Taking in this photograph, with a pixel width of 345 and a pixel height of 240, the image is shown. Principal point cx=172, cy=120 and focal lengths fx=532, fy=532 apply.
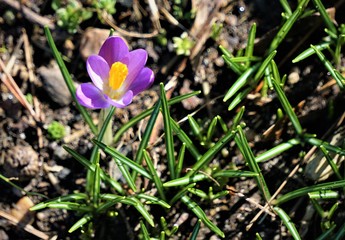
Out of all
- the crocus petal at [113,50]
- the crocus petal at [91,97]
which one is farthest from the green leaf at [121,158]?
the crocus petal at [113,50]

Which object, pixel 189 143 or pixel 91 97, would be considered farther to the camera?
pixel 189 143

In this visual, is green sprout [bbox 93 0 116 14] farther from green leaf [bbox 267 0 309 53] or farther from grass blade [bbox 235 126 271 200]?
grass blade [bbox 235 126 271 200]

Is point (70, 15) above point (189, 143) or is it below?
above

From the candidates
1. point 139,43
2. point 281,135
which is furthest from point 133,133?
point 281,135

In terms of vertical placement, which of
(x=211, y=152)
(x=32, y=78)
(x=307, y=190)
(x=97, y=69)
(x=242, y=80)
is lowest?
(x=307, y=190)

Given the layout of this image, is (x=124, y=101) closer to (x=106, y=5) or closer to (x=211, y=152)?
(x=211, y=152)

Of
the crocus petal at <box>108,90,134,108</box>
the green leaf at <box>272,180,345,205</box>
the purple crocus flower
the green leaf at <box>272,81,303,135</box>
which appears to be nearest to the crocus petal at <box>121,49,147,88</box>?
the purple crocus flower

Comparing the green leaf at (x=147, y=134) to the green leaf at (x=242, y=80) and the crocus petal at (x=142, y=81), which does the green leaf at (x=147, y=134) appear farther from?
the green leaf at (x=242, y=80)

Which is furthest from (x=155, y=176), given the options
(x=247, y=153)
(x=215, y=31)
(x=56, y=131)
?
(x=215, y=31)
